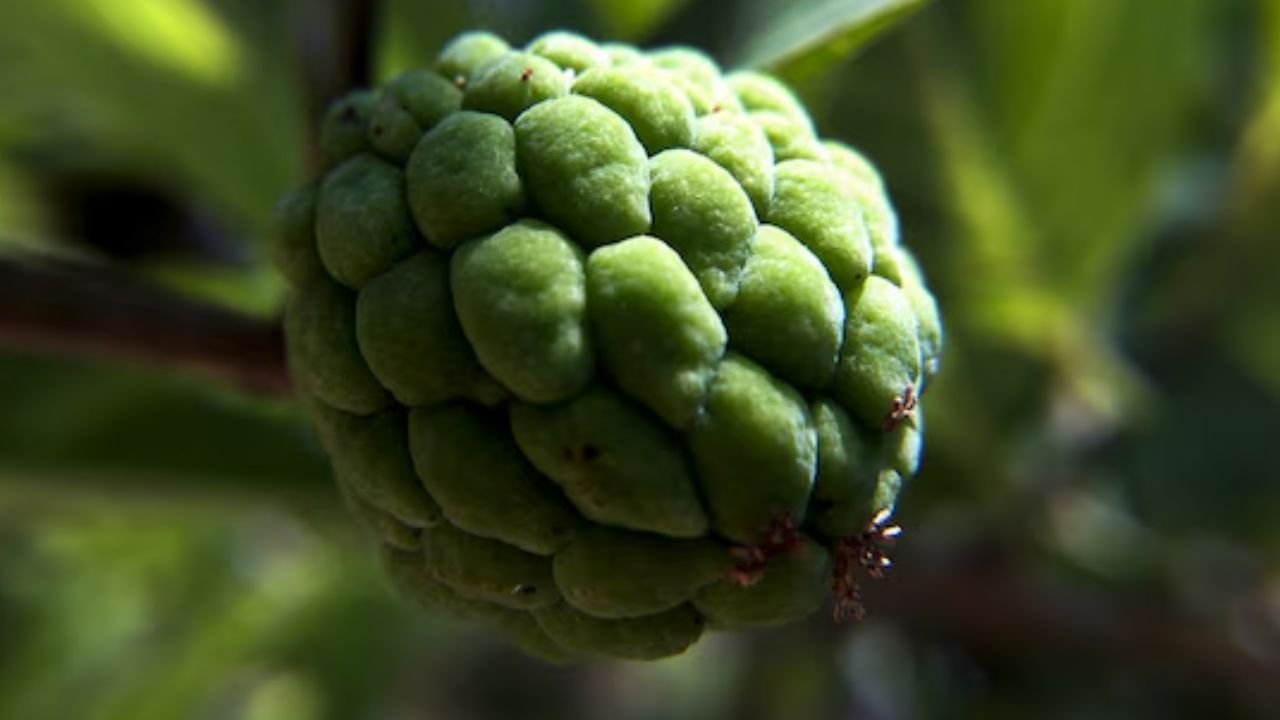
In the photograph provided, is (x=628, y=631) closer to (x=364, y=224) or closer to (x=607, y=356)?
(x=607, y=356)

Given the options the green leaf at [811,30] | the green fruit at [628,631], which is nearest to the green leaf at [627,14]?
the green leaf at [811,30]

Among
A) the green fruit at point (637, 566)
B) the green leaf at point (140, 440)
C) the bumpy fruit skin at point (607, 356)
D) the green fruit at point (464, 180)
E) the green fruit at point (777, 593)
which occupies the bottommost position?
the green leaf at point (140, 440)

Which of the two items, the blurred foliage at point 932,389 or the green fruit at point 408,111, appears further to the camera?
the blurred foliage at point 932,389

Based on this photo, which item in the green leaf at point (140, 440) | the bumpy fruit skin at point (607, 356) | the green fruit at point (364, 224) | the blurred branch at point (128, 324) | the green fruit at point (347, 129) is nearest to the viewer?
the bumpy fruit skin at point (607, 356)

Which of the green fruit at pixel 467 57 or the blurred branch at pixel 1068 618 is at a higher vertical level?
the green fruit at pixel 467 57

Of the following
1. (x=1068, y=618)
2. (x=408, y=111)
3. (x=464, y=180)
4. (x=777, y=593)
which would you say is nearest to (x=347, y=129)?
(x=408, y=111)

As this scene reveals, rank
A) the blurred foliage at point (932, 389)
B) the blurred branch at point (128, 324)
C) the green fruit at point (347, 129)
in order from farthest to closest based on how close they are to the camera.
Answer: the blurred foliage at point (932, 389)
the blurred branch at point (128, 324)
the green fruit at point (347, 129)

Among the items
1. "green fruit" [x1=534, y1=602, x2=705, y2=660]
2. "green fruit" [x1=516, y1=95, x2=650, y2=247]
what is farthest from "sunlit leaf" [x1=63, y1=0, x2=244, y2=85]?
"green fruit" [x1=534, y1=602, x2=705, y2=660]

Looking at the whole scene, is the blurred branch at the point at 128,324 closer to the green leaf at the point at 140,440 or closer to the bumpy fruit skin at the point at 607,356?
the bumpy fruit skin at the point at 607,356
